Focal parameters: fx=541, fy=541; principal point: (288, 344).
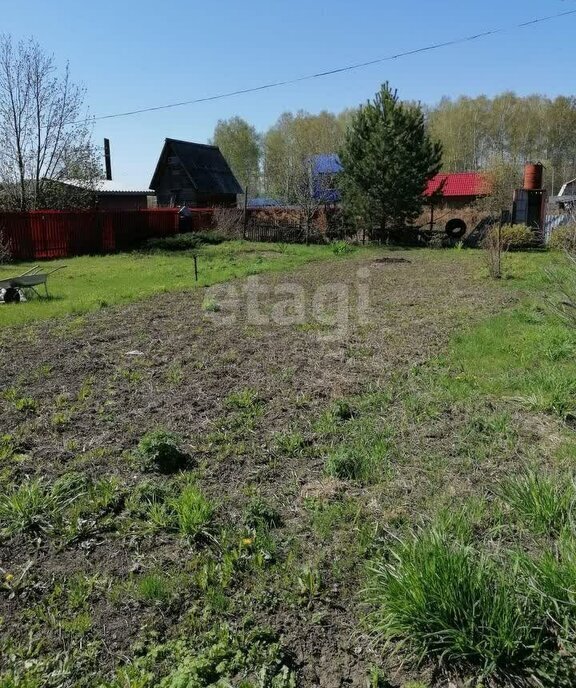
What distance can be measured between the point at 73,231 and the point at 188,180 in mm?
18471

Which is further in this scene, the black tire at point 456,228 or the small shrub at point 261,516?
the black tire at point 456,228

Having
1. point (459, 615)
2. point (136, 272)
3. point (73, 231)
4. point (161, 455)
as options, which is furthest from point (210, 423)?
point (73, 231)

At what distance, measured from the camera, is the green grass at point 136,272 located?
10.1 metres

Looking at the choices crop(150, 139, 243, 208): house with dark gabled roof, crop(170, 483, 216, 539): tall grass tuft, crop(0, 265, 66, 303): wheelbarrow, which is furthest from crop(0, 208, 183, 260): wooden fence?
crop(170, 483, 216, 539): tall grass tuft

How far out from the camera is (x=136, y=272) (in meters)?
15.3

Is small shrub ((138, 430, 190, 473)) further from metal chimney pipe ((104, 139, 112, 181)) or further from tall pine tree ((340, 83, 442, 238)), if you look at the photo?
metal chimney pipe ((104, 139, 112, 181))

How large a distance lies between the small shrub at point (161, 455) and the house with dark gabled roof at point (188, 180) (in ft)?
114

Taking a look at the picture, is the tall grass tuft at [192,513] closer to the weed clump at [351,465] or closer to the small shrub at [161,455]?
the small shrub at [161,455]

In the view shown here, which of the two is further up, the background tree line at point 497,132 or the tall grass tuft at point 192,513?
the background tree line at point 497,132

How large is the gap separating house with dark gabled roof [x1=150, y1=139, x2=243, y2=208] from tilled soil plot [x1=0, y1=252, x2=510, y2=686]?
93.3ft

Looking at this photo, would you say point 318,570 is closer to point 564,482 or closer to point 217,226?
point 564,482

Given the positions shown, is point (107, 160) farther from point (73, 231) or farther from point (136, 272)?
point (136, 272)

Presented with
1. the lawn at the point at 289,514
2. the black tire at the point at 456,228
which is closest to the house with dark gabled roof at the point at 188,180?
the black tire at the point at 456,228

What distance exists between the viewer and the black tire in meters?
25.0
